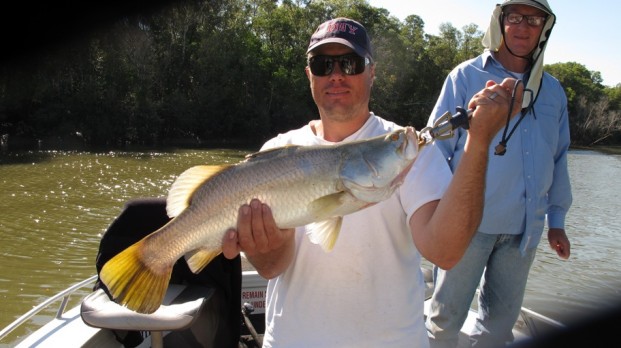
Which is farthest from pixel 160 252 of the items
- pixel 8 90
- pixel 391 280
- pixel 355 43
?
pixel 8 90

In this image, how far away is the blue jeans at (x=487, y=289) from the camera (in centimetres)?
372

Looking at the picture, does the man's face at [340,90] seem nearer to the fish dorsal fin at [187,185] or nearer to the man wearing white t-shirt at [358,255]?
the man wearing white t-shirt at [358,255]

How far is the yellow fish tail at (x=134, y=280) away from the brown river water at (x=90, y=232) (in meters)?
2.16

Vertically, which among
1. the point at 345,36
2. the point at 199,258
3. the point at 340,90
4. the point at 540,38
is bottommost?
the point at 199,258

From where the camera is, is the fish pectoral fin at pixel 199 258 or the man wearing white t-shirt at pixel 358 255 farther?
the fish pectoral fin at pixel 199 258

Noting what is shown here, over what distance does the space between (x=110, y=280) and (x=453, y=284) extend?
7.82 feet

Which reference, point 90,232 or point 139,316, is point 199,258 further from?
point 90,232

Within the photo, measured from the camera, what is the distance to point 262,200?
7.48 ft

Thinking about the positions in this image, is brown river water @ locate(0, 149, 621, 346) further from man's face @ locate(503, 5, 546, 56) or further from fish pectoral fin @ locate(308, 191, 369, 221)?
man's face @ locate(503, 5, 546, 56)

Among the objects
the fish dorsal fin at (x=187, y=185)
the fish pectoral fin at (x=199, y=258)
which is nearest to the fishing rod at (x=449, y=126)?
the fish dorsal fin at (x=187, y=185)

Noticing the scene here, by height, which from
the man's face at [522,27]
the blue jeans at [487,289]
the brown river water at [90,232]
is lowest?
the brown river water at [90,232]

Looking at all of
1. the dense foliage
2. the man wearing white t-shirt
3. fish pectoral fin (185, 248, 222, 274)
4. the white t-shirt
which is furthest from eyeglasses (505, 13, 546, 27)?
the dense foliage

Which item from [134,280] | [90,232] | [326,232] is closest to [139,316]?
[134,280]

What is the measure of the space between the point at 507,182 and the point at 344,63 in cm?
170
